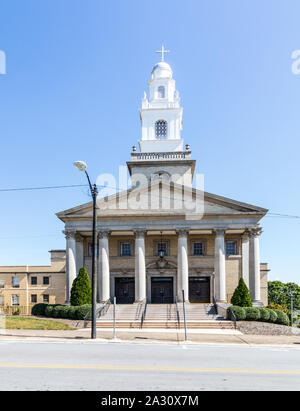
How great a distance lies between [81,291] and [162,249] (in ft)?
31.4

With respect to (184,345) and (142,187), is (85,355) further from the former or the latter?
(142,187)

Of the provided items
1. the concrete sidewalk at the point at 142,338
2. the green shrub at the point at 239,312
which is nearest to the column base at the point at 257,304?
the green shrub at the point at 239,312

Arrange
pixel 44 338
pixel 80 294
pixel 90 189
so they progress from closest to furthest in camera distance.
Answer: pixel 44 338 → pixel 90 189 → pixel 80 294

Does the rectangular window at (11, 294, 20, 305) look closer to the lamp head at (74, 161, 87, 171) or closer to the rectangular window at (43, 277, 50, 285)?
the rectangular window at (43, 277, 50, 285)

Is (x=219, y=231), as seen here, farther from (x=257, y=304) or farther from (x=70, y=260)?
(x=70, y=260)

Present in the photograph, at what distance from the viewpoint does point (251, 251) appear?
106ft

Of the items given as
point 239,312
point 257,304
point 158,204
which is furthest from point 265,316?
point 158,204

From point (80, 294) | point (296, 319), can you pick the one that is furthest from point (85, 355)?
point (296, 319)

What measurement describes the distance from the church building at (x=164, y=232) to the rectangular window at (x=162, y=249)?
0.10 m

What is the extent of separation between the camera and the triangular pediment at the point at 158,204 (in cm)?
3269

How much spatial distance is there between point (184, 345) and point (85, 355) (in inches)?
230

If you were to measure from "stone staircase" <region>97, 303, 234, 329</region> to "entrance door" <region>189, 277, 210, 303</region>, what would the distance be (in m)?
5.12

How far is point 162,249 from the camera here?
35938 mm

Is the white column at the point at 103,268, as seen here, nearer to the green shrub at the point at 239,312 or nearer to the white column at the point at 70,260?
the white column at the point at 70,260
